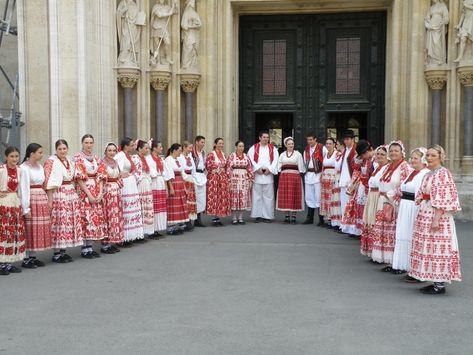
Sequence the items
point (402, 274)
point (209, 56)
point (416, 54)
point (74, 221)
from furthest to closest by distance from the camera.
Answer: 1. point (209, 56)
2. point (416, 54)
3. point (74, 221)
4. point (402, 274)

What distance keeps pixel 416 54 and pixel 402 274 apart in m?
7.12

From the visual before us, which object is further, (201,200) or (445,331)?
(201,200)

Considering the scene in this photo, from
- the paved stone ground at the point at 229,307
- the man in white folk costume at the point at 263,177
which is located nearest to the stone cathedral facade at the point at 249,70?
the man in white folk costume at the point at 263,177

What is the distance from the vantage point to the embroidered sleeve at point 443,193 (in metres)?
6.21

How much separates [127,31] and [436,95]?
7084 mm

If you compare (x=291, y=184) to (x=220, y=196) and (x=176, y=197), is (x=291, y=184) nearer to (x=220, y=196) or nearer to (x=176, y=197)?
(x=220, y=196)

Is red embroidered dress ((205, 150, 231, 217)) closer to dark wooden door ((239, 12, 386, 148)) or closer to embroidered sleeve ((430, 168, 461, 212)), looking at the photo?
dark wooden door ((239, 12, 386, 148))

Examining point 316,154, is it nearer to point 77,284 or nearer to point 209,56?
point 209,56

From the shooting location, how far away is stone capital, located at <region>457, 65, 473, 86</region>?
480 inches

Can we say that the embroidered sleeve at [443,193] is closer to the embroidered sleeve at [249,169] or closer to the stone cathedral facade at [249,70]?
the stone cathedral facade at [249,70]

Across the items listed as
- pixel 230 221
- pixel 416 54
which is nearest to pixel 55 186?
pixel 230 221

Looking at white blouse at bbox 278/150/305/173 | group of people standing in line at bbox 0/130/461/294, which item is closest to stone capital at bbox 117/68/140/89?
group of people standing in line at bbox 0/130/461/294

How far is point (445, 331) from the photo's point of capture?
495cm

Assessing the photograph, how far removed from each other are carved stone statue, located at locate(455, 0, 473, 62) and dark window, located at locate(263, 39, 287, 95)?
454 cm
